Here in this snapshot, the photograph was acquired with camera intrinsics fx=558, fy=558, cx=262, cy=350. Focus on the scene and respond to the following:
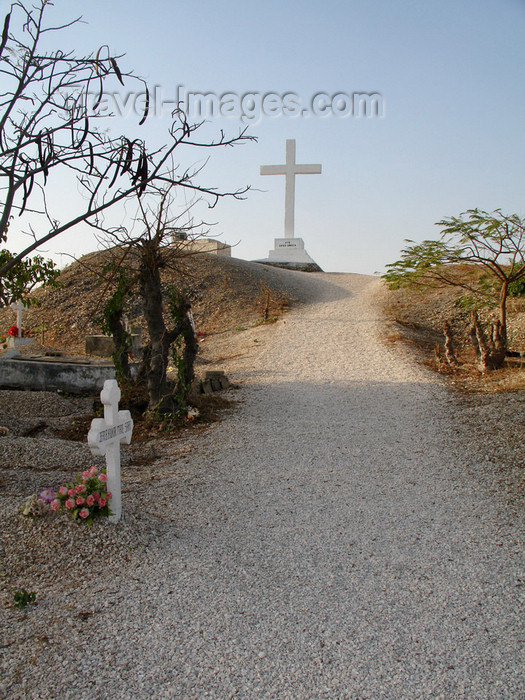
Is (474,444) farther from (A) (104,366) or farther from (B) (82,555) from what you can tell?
(A) (104,366)

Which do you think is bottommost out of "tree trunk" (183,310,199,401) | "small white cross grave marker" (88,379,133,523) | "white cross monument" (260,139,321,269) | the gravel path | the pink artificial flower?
the gravel path

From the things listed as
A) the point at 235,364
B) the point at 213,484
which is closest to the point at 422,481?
the point at 213,484

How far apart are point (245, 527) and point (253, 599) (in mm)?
1004

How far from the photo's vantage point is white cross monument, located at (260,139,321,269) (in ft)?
75.2

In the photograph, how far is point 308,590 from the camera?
332cm

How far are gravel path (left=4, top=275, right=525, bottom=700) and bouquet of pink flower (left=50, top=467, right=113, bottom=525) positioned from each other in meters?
0.43

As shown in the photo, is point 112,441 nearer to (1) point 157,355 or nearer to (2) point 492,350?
(1) point 157,355

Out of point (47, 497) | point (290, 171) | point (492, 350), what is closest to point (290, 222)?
point (290, 171)

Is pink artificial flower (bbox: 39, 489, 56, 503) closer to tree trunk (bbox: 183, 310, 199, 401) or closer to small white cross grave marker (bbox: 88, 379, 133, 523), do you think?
small white cross grave marker (bbox: 88, 379, 133, 523)

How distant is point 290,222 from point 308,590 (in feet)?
76.3

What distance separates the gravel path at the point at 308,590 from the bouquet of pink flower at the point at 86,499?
0.43m

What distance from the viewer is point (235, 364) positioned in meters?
11.7

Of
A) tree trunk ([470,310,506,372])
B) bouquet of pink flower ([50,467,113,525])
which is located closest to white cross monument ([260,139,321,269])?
tree trunk ([470,310,506,372])

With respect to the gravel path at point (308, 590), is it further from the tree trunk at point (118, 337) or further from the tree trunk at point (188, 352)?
the tree trunk at point (118, 337)
